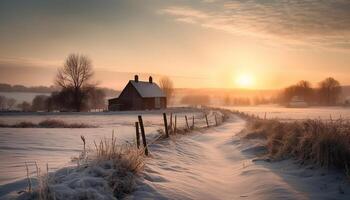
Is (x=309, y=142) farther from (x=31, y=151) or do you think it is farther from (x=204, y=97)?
(x=204, y=97)

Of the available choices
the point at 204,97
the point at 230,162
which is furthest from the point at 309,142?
the point at 204,97

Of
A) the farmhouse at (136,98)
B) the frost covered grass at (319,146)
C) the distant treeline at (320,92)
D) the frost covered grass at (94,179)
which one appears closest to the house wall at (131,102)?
the farmhouse at (136,98)

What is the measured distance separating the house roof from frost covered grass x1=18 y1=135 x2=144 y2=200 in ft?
192

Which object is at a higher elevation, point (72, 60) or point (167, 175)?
point (72, 60)

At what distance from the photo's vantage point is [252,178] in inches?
331

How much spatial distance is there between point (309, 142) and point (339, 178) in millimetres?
1923

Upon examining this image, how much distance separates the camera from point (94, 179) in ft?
18.3

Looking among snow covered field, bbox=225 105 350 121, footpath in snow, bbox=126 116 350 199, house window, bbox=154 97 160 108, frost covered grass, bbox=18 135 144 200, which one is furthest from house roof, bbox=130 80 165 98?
frost covered grass, bbox=18 135 144 200

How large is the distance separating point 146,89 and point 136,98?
3619 millimetres

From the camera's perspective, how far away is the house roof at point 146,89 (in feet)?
215

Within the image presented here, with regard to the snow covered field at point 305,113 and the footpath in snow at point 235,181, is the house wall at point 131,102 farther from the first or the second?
the footpath in snow at point 235,181

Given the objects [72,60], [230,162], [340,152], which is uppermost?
[72,60]

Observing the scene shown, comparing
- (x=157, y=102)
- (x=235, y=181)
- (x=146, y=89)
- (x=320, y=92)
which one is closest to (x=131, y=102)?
(x=146, y=89)

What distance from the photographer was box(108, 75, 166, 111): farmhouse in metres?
65.4
